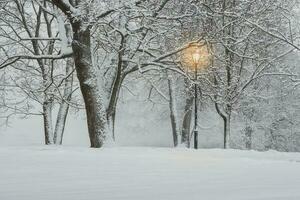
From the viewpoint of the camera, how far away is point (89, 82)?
48.3ft

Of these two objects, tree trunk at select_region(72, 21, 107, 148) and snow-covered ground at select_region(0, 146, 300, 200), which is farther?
tree trunk at select_region(72, 21, 107, 148)

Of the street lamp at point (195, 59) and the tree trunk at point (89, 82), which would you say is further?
the street lamp at point (195, 59)

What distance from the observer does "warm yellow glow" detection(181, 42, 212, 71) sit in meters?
18.8

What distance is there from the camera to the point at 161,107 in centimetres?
4238

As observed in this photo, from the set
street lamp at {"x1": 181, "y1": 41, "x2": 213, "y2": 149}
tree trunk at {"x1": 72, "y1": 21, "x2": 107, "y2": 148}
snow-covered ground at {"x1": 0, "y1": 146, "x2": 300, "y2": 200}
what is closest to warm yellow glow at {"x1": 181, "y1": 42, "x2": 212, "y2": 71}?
street lamp at {"x1": 181, "y1": 41, "x2": 213, "y2": 149}

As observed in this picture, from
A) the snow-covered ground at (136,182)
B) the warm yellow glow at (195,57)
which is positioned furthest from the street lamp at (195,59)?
the snow-covered ground at (136,182)

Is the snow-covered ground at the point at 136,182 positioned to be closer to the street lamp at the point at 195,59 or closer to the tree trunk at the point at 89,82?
the tree trunk at the point at 89,82

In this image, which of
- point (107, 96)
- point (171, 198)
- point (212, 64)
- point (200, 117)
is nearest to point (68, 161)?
point (171, 198)

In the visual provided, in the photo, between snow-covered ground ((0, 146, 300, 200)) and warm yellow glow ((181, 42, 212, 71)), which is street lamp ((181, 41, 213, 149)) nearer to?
warm yellow glow ((181, 42, 212, 71))

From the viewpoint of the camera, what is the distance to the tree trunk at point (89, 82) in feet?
47.6

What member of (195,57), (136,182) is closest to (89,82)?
(195,57)

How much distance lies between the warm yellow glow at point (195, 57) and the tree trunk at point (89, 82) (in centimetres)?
487

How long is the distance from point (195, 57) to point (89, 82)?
226 inches

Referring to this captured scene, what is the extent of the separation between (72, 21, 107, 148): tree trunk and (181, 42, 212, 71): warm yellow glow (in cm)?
487
